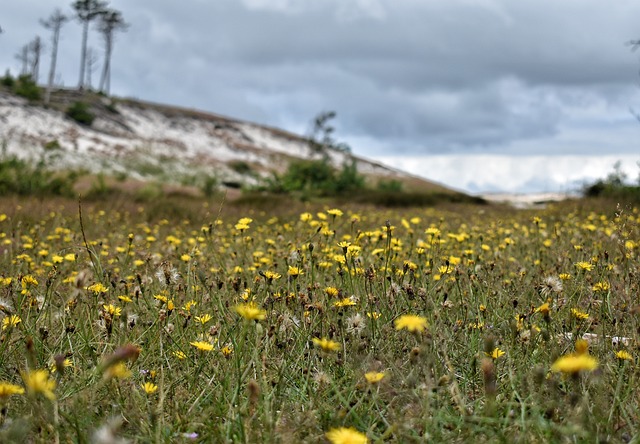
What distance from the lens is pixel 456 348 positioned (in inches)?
101

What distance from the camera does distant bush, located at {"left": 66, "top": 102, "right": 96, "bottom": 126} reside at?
127ft

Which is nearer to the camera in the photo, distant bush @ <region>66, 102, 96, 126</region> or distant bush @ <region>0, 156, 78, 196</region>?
distant bush @ <region>0, 156, 78, 196</region>

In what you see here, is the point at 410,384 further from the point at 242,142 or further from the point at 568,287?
the point at 242,142

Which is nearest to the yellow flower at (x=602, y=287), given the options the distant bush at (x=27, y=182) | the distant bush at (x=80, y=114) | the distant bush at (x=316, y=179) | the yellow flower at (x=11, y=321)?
the yellow flower at (x=11, y=321)

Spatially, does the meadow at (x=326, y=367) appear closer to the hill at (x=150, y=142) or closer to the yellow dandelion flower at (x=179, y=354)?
the yellow dandelion flower at (x=179, y=354)

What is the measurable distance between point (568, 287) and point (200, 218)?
786cm

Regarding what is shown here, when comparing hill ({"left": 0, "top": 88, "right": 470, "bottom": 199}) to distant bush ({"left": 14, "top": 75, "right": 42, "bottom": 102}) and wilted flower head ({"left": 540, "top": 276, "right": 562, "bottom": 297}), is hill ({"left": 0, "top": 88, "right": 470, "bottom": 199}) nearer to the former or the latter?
distant bush ({"left": 14, "top": 75, "right": 42, "bottom": 102})

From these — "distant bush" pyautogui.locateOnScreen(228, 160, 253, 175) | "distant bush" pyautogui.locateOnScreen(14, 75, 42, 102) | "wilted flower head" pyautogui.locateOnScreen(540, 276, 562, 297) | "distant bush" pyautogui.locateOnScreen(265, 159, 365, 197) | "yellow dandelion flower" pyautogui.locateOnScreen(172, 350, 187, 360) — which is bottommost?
"yellow dandelion flower" pyautogui.locateOnScreen(172, 350, 187, 360)

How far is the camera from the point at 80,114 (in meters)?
38.9

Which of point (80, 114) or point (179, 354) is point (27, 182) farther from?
point (80, 114)

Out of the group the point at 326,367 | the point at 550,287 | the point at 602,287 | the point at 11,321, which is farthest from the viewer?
the point at 550,287

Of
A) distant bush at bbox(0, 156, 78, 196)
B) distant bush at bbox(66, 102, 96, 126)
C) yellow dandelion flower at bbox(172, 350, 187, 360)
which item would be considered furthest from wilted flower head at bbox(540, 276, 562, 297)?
distant bush at bbox(66, 102, 96, 126)

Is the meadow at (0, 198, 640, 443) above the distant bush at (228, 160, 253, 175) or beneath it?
beneath

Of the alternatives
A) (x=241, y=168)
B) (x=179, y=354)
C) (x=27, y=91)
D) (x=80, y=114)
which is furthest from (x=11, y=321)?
(x=27, y=91)
